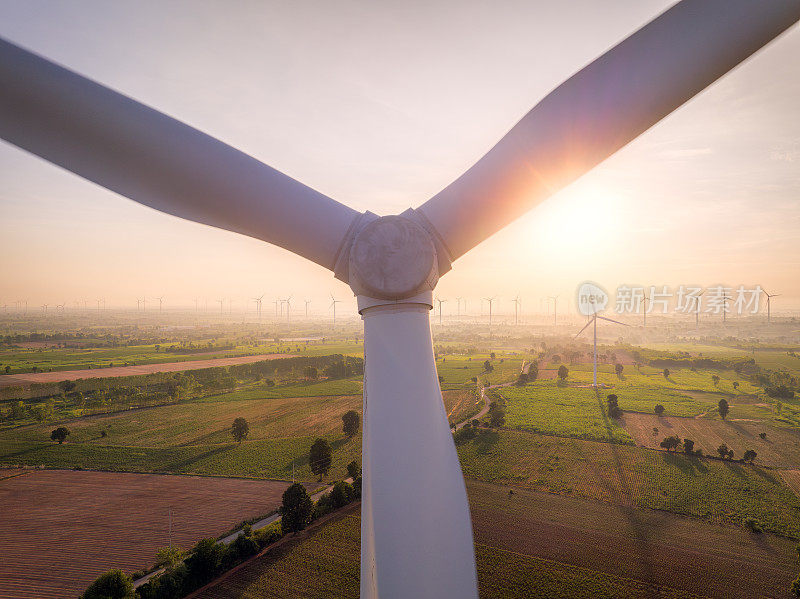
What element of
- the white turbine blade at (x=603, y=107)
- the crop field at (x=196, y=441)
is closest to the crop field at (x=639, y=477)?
the crop field at (x=196, y=441)

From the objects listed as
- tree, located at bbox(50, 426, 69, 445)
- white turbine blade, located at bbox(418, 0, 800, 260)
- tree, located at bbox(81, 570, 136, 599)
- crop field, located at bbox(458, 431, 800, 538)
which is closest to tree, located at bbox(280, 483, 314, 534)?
tree, located at bbox(81, 570, 136, 599)

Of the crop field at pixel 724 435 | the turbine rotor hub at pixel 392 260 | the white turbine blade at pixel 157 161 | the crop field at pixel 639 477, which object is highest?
the white turbine blade at pixel 157 161

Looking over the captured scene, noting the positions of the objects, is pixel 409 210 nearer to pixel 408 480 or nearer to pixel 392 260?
pixel 392 260

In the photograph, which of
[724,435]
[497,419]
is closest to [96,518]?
[497,419]

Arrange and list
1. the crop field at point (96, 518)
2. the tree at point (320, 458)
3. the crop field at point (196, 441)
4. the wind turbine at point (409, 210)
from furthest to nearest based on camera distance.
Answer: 1. the crop field at point (196, 441)
2. the tree at point (320, 458)
3. the crop field at point (96, 518)
4. the wind turbine at point (409, 210)

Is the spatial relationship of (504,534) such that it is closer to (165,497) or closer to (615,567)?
(615,567)

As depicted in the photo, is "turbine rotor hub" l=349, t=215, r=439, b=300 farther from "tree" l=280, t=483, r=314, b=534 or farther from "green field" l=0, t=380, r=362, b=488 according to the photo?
"green field" l=0, t=380, r=362, b=488

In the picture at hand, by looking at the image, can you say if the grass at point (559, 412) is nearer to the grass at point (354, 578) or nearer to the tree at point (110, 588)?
the grass at point (354, 578)
